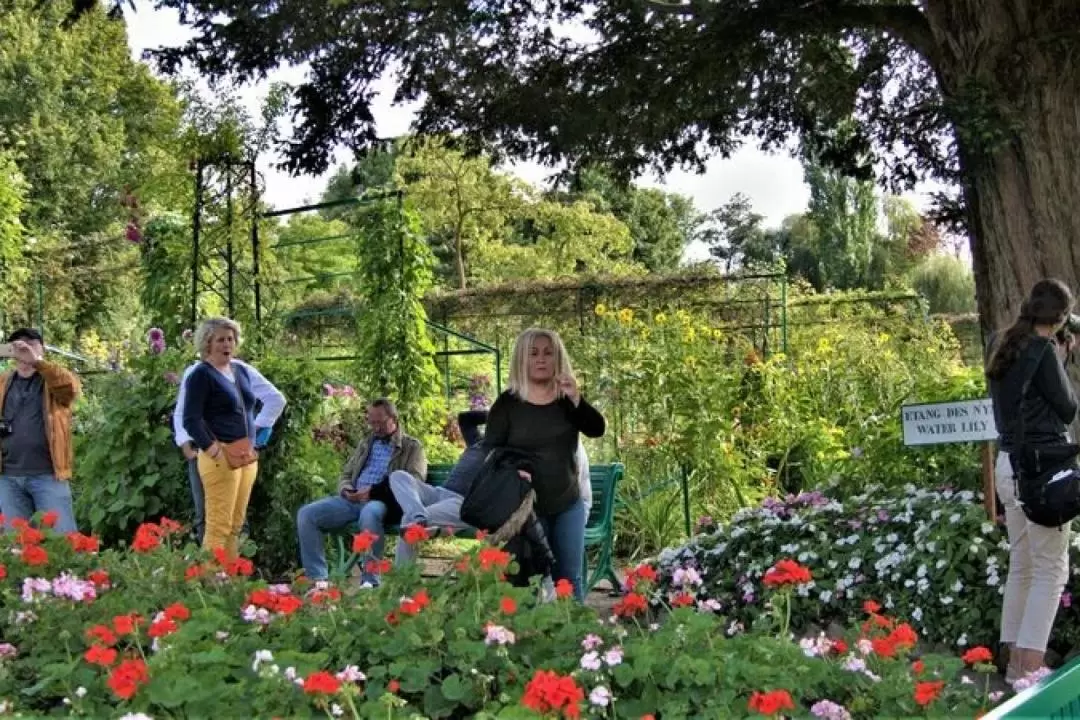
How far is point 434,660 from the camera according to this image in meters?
2.36

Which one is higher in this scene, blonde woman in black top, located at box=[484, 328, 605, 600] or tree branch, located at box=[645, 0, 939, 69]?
tree branch, located at box=[645, 0, 939, 69]

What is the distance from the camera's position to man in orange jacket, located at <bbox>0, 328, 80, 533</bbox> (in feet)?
17.8

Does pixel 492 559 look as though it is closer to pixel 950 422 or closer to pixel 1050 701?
pixel 1050 701

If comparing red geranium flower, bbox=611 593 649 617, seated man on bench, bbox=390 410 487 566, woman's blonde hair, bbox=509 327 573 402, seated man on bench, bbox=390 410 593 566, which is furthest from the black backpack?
red geranium flower, bbox=611 593 649 617

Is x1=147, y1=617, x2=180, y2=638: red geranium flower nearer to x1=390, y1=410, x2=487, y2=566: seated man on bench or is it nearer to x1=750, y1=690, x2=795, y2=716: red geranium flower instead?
x1=750, y1=690, x2=795, y2=716: red geranium flower

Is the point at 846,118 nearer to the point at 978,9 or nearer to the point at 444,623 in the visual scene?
the point at 978,9

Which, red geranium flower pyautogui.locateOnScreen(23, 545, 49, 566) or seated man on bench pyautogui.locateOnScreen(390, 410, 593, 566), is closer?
red geranium flower pyautogui.locateOnScreen(23, 545, 49, 566)

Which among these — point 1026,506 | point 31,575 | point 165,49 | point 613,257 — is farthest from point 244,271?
point 613,257

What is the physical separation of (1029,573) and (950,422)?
2.24 ft

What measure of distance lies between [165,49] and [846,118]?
3.49 meters

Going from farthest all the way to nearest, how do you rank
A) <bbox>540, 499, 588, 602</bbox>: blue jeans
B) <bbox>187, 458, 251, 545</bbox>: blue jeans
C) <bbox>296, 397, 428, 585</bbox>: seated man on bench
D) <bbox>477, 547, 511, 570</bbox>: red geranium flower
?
1. <bbox>296, 397, 428, 585</bbox>: seated man on bench
2. <bbox>187, 458, 251, 545</bbox>: blue jeans
3. <bbox>540, 499, 588, 602</bbox>: blue jeans
4. <bbox>477, 547, 511, 570</bbox>: red geranium flower

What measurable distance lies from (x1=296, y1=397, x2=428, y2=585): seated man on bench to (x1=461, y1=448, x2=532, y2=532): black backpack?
1486 mm

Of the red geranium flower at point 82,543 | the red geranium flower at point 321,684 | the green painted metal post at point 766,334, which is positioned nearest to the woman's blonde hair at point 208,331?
the red geranium flower at point 82,543

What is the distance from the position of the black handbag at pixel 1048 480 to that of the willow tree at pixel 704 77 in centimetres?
137
